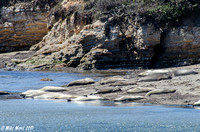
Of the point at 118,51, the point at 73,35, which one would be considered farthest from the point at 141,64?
the point at 73,35

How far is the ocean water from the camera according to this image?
7.09 metres

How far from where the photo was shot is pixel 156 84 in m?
13.1

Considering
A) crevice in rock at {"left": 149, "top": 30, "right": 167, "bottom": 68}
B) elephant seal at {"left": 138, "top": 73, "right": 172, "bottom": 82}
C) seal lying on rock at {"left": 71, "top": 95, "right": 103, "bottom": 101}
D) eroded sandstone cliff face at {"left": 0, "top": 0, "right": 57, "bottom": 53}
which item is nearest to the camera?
seal lying on rock at {"left": 71, "top": 95, "right": 103, "bottom": 101}

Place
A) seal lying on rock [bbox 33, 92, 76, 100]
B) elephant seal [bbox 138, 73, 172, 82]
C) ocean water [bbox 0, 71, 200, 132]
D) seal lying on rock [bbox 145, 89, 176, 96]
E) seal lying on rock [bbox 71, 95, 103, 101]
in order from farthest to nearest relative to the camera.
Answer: elephant seal [bbox 138, 73, 172, 82] → seal lying on rock [bbox 33, 92, 76, 100] → seal lying on rock [bbox 145, 89, 176, 96] → seal lying on rock [bbox 71, 95, 103, 101] → ocean water [bbox 0, 71, 200, 132]

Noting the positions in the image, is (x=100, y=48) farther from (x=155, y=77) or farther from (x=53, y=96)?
(x=53, y=96)

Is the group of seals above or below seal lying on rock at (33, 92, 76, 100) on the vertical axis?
above

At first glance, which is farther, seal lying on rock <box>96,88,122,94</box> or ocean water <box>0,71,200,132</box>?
seal lying on rock <box>96,88,122,94</box>

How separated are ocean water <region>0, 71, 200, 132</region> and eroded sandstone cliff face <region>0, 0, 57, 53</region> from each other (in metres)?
25.9

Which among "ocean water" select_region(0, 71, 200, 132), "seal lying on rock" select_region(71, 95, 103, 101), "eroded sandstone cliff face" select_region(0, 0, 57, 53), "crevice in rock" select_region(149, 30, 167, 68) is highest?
"eroded sandstone cliff face" select_region(0, 0, 57, 53)

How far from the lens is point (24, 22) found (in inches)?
1401

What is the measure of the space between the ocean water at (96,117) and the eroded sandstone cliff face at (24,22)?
85.0ft

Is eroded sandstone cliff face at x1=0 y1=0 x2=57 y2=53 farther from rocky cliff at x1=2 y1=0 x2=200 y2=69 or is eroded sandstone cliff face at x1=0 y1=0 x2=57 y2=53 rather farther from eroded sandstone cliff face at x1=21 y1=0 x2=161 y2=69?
rocky cliff at x1=2 y1=0 x2=200 y2=69

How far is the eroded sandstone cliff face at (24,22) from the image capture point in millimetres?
35312

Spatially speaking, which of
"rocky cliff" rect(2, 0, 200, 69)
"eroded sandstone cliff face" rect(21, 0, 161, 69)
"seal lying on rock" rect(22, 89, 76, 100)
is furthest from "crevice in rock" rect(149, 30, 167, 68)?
"seal lying on rock" rect(22, 89, 76, 100)
